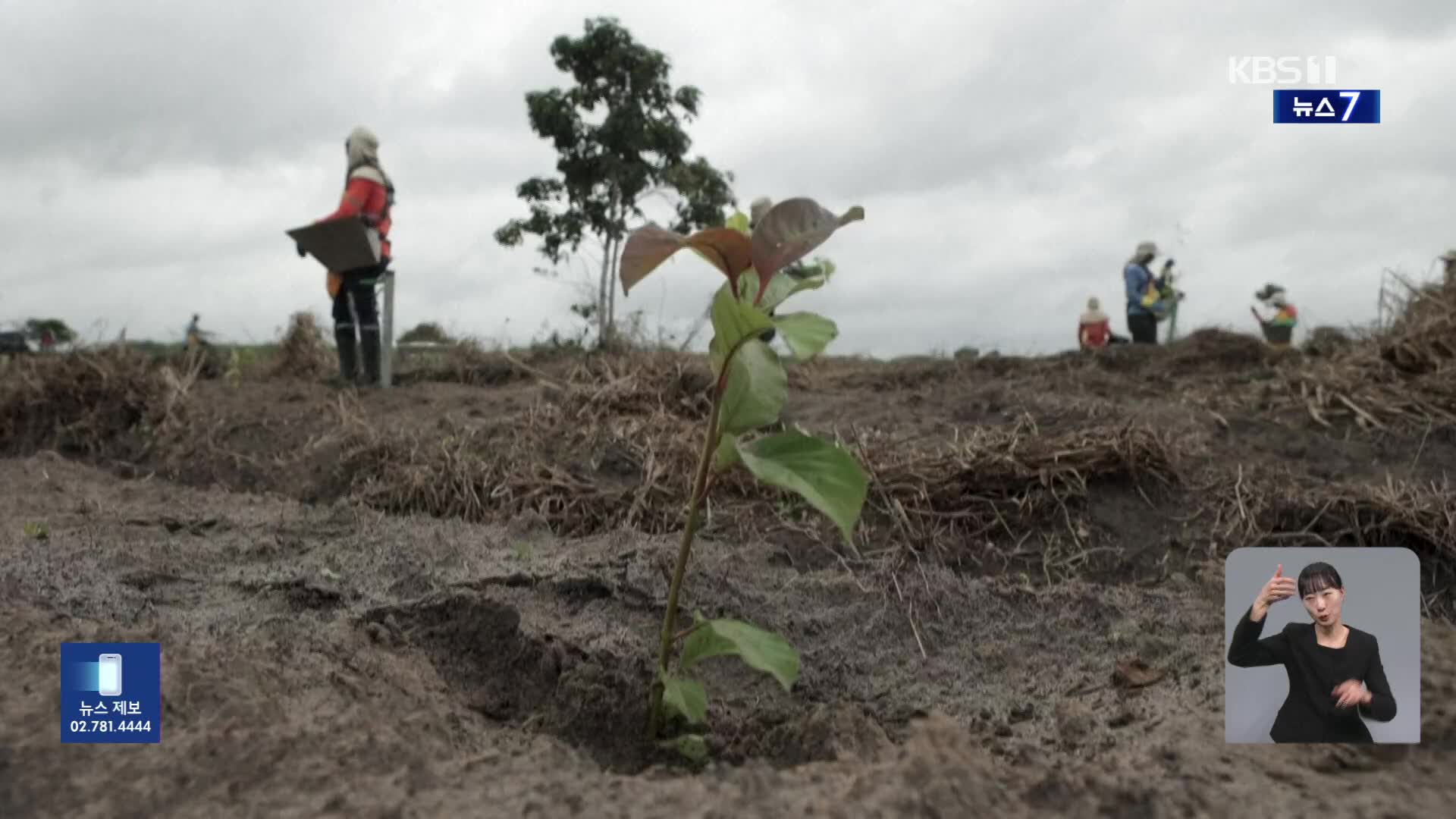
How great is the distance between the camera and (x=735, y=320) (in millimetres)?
1552

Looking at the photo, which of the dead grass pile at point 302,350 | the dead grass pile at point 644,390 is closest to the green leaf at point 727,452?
the dead grass pile at point 644,390

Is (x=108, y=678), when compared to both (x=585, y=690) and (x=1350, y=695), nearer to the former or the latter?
(x=585, y=690)

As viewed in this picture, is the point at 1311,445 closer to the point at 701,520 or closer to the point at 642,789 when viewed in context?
the point at 701,520

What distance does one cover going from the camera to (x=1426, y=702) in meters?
1.54

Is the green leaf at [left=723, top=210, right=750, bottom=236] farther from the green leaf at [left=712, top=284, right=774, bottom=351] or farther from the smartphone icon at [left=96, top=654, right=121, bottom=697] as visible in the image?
the smartphone icon at [left=96, top=654, right=121, bottom=697]

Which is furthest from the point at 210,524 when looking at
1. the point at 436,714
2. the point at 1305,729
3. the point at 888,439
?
the point at 1305,729

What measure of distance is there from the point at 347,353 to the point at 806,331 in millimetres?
6042

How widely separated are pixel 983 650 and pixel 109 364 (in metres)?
6.07

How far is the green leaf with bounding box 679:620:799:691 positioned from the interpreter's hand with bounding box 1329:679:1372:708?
2.52ft

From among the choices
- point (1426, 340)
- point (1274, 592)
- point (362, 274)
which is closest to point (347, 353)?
point (362, 274)

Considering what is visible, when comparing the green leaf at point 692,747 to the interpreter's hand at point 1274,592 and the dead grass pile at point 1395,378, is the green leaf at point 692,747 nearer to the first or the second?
the interpreter's hand at point 1274,592

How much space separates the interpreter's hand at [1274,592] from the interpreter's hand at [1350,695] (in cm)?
14

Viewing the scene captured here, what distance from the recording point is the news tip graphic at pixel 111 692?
151cm

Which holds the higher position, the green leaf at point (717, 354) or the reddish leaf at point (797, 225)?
the reddish leaf at point (797, 225)
